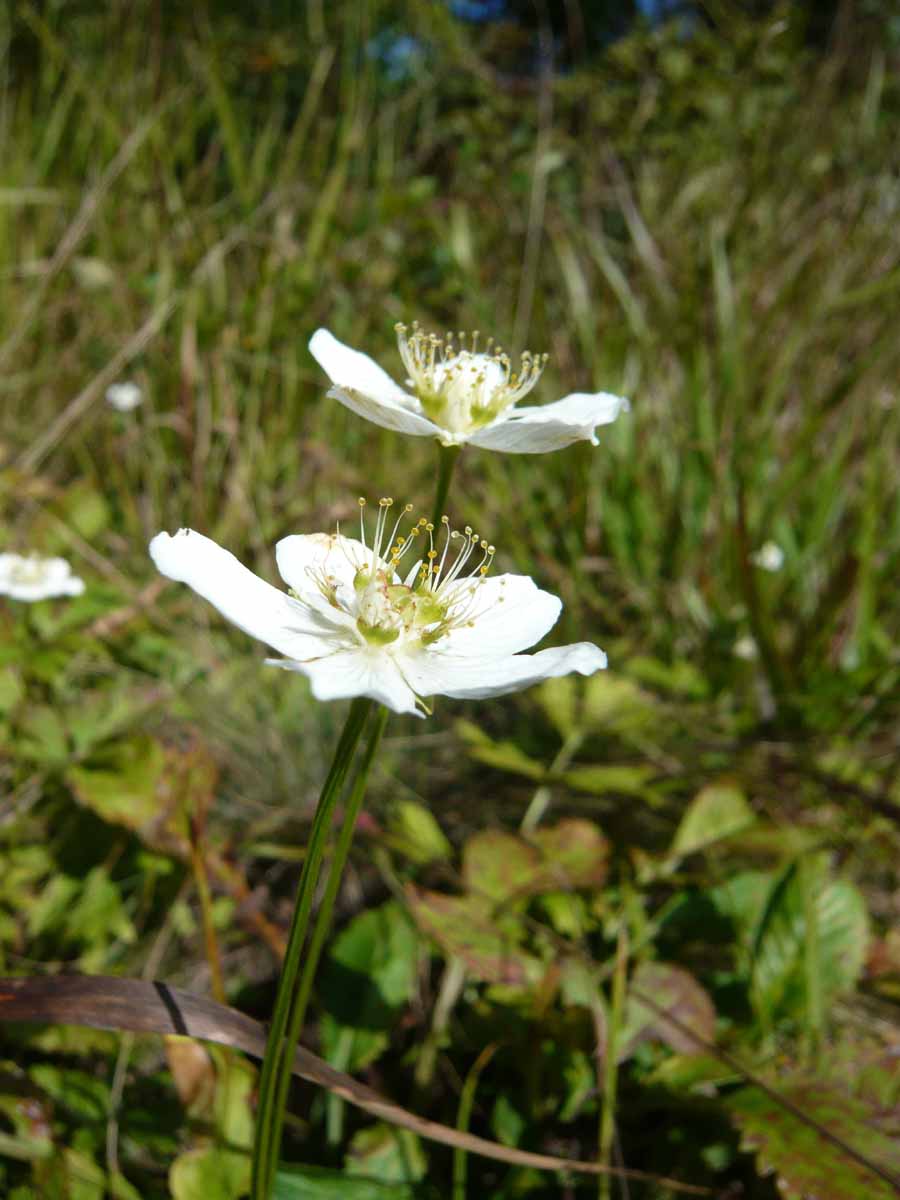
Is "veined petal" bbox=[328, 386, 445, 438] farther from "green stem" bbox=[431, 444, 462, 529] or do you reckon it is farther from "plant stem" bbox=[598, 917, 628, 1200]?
"plant stem" bbox=[598, 917, 628, 1200]

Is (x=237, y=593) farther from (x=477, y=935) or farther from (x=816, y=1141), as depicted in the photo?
(x=816, y=1141)

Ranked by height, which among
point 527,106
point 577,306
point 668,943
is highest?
point 527,106

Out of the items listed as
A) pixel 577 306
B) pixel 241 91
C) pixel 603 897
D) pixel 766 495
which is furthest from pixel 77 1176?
pixel 241 91

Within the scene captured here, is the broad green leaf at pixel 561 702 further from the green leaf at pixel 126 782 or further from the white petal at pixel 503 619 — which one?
the white petal at pixel 503 619

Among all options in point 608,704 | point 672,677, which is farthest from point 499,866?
point 672,677

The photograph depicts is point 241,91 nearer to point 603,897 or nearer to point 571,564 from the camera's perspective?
point 571,564

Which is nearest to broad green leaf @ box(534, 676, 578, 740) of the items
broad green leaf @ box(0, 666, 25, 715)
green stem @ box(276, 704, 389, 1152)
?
broad green leaf @ box(0, 666, 25, 715)
